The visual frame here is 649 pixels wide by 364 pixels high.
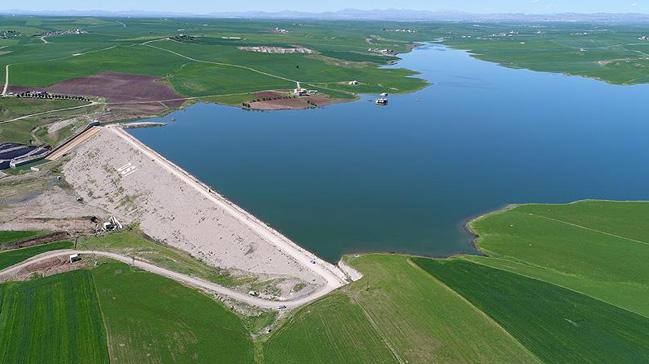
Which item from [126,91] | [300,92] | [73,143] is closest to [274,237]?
[73,143]

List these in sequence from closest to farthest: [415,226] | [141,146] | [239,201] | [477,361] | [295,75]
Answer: [477,361] < [415,226] < [239,201] < [141,146] < [295,75]

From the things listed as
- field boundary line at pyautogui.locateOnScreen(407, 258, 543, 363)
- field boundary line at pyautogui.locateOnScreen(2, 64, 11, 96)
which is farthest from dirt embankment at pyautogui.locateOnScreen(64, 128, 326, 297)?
field boundary line at pyautogui.locateOnScreen(2, 64, 11, 96)

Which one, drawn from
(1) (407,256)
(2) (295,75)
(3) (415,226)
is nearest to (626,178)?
(3) (415,226)

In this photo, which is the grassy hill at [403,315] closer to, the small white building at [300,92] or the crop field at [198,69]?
the small white building at [300,92]

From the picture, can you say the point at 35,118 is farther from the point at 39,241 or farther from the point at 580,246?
the point at 580,246

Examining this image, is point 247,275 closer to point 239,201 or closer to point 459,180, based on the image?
point 239,201

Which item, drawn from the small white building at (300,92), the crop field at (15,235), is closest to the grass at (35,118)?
the crop field at (15,235)
